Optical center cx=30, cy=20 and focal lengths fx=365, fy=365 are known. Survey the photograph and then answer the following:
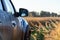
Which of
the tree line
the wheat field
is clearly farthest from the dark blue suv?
the wheat field

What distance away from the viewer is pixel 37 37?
13195mm

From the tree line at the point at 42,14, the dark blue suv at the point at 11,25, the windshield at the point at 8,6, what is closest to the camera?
the dark blue suv at the point at 11,25

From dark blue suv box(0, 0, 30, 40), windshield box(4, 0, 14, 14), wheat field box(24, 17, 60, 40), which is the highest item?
windshield box(4, 0, 14, 14)

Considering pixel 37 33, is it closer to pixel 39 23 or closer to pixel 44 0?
pixel 39 23

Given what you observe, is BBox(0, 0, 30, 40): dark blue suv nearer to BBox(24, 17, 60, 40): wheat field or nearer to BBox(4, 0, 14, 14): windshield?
BBox(4, 0, 14, 14): windshield

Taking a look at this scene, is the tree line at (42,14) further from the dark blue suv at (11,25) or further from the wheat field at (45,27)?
the dark blue suv at (11,25)

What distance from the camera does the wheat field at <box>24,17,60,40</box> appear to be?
13703mm

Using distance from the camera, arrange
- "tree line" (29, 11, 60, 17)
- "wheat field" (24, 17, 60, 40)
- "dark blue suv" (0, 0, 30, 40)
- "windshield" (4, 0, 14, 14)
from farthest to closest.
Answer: "wheat field" (24, 17, 60, 40), "tree line" (29, 11, 60, 17), "windshield" (4, 0, 14, 14), "dark blue suv" (0, 0, 30, 40)

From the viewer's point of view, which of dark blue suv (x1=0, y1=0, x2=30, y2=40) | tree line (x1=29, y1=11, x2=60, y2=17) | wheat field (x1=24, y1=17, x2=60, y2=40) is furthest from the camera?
wheat field (x1=24, y1=17, x2=60, y2=40)

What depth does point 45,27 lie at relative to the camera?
14008mm

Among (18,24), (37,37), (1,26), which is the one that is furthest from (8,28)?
(37,37)

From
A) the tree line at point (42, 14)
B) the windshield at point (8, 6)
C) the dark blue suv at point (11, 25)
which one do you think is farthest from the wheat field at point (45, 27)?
the windshield at point (8, 6)

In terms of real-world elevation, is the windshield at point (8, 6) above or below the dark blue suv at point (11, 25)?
above

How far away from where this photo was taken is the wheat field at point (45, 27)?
13703 millimetres
